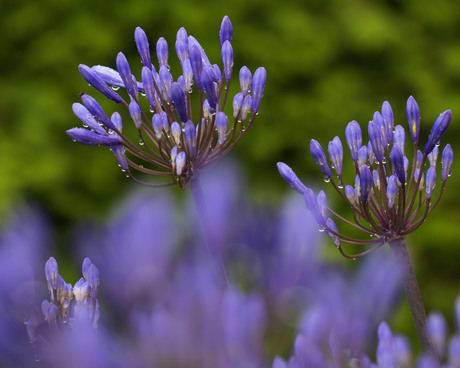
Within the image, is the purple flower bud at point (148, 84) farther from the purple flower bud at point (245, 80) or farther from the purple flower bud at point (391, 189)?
the purple flower bud at point (391, 189)

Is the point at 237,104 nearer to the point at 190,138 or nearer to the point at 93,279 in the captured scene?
the point at 190,138

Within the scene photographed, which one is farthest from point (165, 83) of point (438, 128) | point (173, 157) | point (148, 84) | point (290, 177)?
point (438, 128)

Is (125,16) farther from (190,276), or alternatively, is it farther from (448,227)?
(190,276)

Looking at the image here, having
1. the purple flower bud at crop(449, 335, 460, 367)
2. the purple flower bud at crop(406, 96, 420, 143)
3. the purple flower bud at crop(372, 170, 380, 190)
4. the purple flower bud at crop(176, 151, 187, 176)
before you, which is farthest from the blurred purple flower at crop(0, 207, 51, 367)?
the purple flower bud at crop(406, 96, 420, 143)

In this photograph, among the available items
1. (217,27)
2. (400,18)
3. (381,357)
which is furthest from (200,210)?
(400,18)

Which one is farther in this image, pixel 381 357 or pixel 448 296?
pixel 448 296
